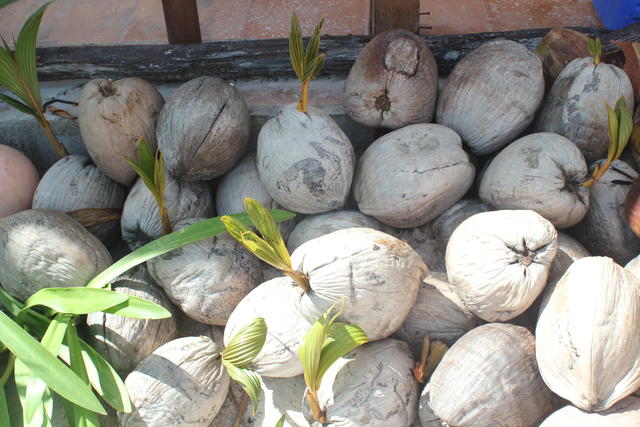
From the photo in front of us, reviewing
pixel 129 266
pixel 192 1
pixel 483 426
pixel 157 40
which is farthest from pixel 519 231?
pixel 157 40

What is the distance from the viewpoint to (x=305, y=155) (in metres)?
1.72

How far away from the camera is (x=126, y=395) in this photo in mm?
1467

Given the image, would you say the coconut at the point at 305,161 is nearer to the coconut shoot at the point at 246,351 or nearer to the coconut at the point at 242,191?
the coconut at the point at 242,191

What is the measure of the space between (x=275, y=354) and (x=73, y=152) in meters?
1.31

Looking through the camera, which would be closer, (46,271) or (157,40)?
(46,271)

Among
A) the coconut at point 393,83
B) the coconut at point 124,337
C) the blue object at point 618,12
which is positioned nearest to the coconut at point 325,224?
the coconut at point 393,83

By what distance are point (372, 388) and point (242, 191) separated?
0.78 m

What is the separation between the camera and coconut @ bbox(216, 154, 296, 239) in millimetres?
1905

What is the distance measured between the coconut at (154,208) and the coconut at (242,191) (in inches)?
2.6

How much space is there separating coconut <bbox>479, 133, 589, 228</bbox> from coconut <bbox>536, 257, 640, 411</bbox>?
0.99 ft

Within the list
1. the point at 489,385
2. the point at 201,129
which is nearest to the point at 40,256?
the point at 201,129

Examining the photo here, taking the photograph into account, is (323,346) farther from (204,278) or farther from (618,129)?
(618,129)

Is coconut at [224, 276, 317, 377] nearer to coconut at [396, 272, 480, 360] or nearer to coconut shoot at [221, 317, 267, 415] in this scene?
coconut shoot at [221, 317, 267, 415]

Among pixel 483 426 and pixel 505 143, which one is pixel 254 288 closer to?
pixel 483 426
